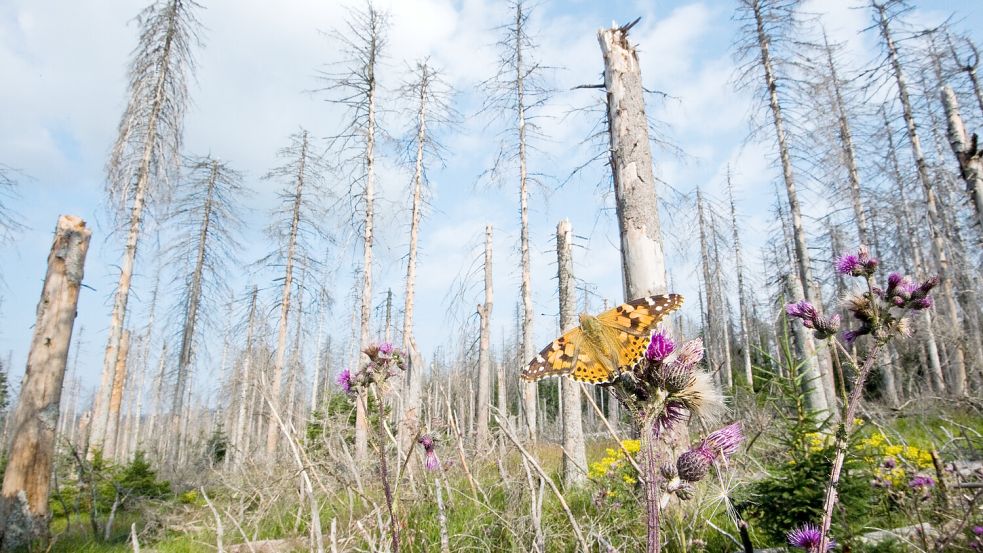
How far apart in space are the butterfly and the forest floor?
1.44ft

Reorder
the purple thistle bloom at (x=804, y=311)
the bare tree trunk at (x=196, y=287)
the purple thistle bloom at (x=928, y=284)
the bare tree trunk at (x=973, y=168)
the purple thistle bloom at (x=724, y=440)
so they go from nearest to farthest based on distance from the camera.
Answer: the purple thistle bloom at (x=724, y=440), the purple thistle bloom at (x=804, y=311), the purple thistle bloom at (x=928, y=284), the bare tree trunk at (x=973, y=168), the bare tree trunk at (x=196, y=287)

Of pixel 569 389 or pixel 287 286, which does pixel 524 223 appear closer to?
pixel 569 389

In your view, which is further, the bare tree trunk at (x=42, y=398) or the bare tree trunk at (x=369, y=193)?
the bare tree trunk at (x=369, y=193)

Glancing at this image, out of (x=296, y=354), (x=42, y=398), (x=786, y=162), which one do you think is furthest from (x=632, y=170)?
(x=296, y=354)

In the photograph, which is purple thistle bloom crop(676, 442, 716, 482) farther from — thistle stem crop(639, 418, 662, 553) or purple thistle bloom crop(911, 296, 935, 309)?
purple thistle bloom crop(911, 296, 935, 309)

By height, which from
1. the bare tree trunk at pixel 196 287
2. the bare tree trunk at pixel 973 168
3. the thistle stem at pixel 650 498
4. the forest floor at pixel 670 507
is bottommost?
the forest floor at pixel 670 507

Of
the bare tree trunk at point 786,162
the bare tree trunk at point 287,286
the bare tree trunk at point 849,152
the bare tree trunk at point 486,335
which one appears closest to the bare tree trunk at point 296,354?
the bare tree trunk at point 287,286

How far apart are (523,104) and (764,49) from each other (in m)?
6.61

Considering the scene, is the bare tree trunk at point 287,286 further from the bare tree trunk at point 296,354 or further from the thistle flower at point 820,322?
the thistle flower at point 820,322

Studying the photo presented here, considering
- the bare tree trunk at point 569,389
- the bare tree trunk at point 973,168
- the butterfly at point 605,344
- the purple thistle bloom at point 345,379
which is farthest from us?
the bare tree trunk at point 569,389

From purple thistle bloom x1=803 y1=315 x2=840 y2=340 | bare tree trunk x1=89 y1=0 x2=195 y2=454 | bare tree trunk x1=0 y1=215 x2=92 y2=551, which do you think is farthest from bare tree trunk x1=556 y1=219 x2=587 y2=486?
bare tree trunk x1=89 y1=0 x2=195 y2=454

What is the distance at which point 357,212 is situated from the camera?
537 inches

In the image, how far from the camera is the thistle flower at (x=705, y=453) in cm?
139

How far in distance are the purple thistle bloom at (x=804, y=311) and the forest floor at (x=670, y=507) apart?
433mm
